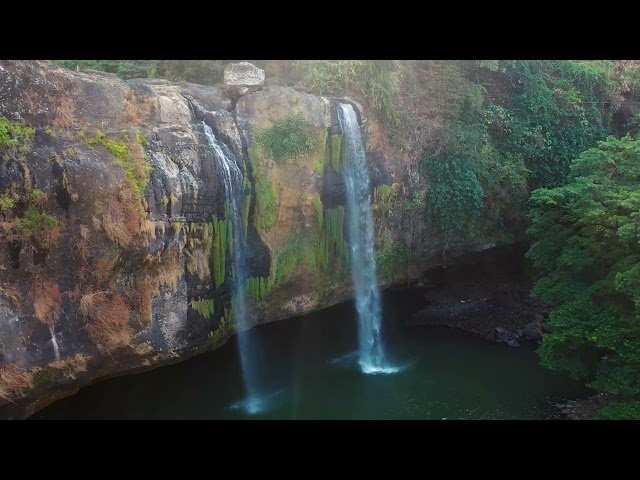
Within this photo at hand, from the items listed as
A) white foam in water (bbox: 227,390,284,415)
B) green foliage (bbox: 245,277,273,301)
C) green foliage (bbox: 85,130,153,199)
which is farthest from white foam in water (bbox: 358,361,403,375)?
green foliage (bbox: 85,130,153,199)

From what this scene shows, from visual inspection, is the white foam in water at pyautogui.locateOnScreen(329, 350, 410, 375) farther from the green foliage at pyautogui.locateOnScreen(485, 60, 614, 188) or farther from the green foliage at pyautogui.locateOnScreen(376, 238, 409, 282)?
the green foliage at pyautogui.locateOnScreen(485, 60, 614, 188)

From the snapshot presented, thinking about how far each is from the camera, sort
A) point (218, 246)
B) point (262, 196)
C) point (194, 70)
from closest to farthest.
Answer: point (218, 246)
point (262, 196)
point (194, 70)

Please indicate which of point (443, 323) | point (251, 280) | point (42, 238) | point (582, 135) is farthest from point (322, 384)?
point (582, 135)

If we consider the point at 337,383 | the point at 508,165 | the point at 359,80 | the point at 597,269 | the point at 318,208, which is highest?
the point at 359,80

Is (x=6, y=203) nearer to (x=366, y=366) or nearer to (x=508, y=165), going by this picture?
(x=366, y=366)

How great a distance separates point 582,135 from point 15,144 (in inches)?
712

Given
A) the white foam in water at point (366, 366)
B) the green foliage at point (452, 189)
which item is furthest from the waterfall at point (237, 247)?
the green foliage at point (452, 189)

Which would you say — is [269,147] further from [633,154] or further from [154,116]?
[633,154]

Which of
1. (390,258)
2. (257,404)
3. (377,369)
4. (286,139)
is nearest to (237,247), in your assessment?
(286,139)

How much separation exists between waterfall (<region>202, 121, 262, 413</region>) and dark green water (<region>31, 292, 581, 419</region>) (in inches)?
13.8

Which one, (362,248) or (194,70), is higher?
(194,70)

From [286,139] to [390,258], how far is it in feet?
18.3

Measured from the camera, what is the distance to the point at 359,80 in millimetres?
15852

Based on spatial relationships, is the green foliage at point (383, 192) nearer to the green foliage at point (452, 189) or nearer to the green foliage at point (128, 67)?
the green foliage at point (452, 189)
